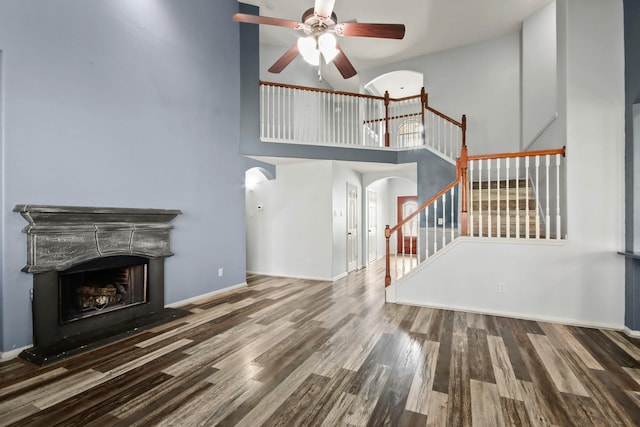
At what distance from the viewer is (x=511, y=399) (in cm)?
208

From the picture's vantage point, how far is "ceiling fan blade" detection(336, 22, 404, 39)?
300 cm

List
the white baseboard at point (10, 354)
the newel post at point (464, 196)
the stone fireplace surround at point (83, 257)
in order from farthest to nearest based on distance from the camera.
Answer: the newel post at point (464, 196), the stone fireplace surround at point (83, 257), the white baseboard at point (10, 354)

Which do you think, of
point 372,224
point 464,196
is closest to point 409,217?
point 464,196

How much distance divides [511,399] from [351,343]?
4.60ft

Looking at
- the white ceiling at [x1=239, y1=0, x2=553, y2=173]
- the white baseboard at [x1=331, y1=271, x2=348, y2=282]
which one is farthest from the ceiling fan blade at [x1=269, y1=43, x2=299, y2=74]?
the white baseboard at [x1=331, y1=271, x2=348, y2=282]

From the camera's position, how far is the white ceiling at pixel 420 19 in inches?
219

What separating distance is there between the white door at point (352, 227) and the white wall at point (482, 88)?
115 inches

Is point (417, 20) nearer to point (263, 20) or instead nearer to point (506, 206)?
point (506, 206)

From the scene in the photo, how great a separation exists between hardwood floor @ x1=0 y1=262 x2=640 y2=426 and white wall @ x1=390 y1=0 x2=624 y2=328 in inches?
12.6

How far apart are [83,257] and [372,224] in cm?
697

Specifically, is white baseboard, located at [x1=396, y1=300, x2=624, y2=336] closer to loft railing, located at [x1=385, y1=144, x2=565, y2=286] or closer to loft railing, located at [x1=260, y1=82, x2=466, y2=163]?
loft railing, located at [x1=385, y1=144, x2=565, y2=286]

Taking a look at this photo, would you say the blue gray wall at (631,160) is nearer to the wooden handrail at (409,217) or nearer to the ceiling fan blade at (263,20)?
the wooden handrail at (409,217)

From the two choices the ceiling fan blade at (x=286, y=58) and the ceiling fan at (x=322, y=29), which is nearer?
the ceiling fan at (x=322, y=29)

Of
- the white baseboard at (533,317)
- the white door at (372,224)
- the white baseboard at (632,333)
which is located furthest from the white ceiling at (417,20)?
the white baseboard at (632,333)
